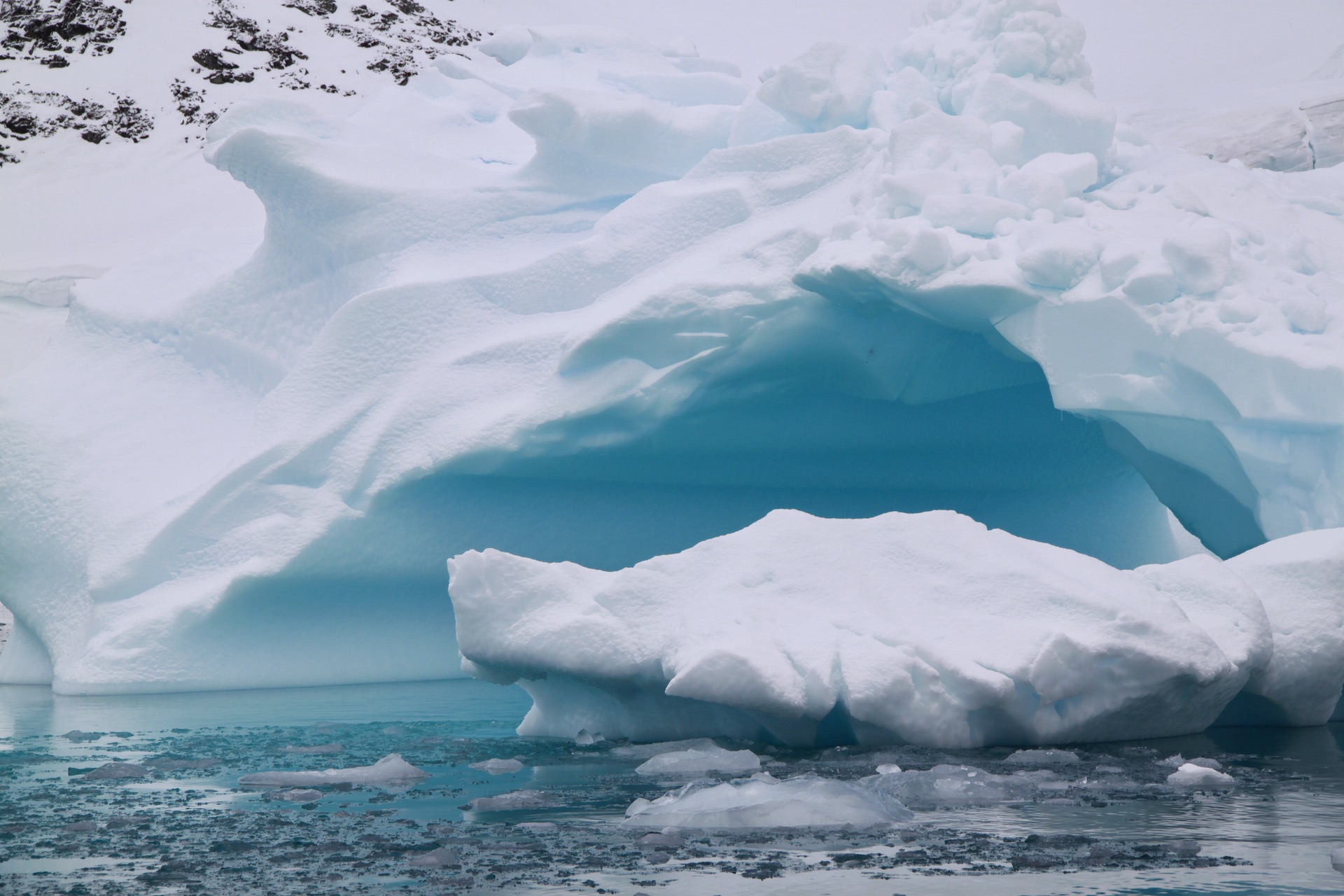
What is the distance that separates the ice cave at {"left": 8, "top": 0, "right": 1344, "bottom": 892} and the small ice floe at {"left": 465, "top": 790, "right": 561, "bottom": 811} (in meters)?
0.03

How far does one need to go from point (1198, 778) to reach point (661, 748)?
1946 mm

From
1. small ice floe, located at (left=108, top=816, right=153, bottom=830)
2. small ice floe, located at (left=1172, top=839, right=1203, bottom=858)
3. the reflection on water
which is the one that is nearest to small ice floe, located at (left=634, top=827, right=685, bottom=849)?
the reflection on water

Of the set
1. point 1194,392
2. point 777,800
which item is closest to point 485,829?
point 777,800

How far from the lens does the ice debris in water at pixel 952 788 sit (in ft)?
12.6

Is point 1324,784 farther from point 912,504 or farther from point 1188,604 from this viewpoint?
point 912,504

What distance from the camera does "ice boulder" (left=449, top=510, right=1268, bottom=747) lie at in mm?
4625

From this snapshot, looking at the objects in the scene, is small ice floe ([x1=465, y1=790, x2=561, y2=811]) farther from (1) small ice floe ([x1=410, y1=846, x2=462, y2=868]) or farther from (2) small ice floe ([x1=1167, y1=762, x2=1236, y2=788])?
(2) small ice floe ([x1=1167, y1=762, x2=1236, y2=788])

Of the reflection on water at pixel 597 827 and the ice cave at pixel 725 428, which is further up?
the ice cave at pixel 725 428

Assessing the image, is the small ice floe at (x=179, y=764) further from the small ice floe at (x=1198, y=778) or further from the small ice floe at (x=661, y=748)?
the small ice floe at (x=1198, y=778)

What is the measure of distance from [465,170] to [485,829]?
6.74 meters

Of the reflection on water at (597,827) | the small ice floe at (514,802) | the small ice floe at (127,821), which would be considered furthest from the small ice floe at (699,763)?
the small ice floe at (127,821)

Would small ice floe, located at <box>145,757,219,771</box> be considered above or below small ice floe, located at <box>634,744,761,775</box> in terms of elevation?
below

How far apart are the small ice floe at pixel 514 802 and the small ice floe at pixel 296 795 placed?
0.50 meters

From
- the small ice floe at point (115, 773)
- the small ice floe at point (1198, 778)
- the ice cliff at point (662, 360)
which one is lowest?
the small ice floe at point (115, 773)
